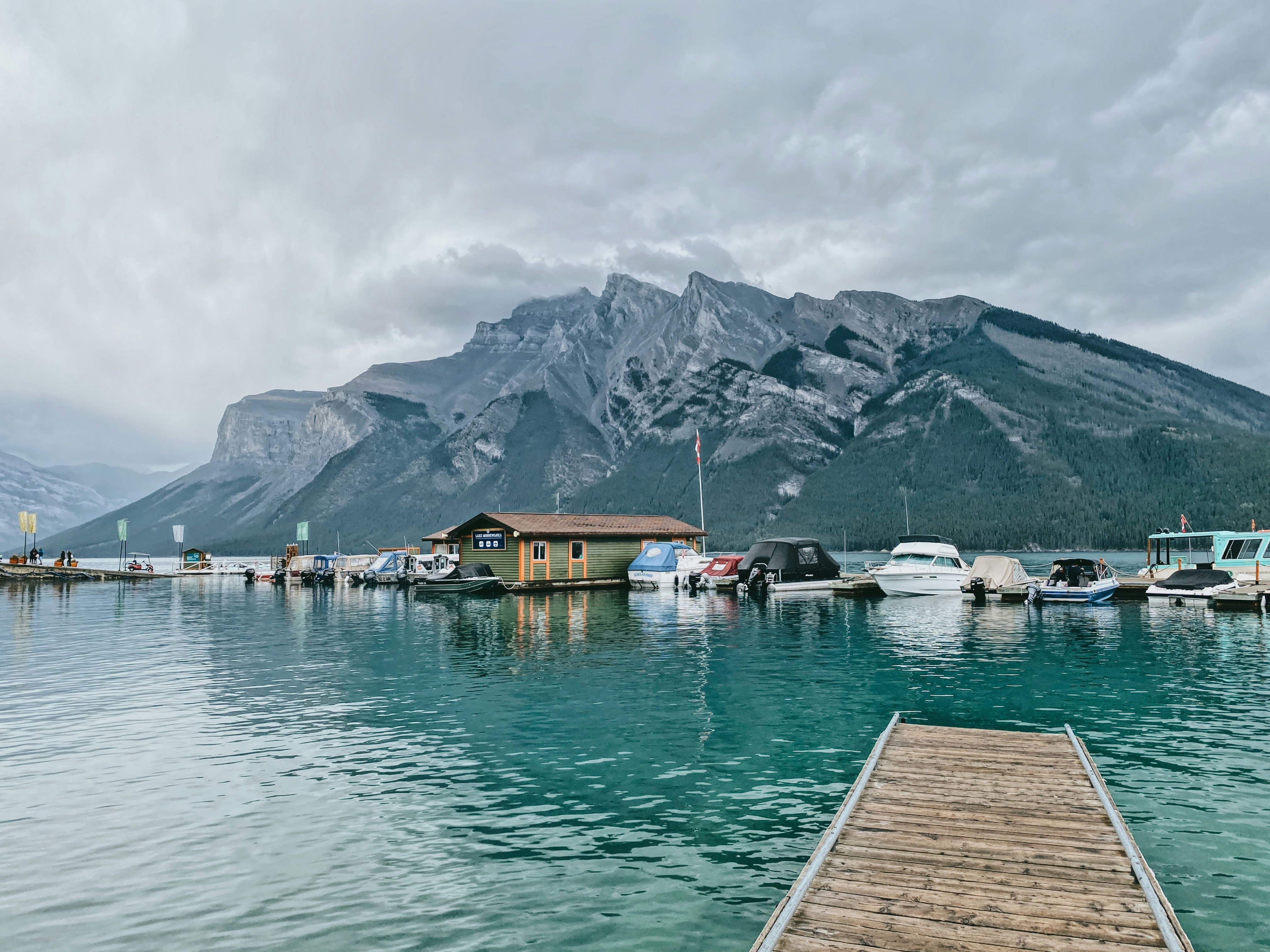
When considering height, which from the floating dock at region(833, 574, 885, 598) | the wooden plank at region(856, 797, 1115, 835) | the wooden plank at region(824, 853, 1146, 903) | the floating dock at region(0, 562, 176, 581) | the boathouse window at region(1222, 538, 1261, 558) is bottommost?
the floating dock at region(833, 574, 885, 598)

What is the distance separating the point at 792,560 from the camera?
62.4 m

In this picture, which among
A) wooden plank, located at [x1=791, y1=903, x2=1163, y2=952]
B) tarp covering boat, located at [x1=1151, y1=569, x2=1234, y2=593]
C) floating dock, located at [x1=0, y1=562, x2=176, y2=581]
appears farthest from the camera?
floating dock, located at [x1=0, y1=562, x2=176, y2=581]

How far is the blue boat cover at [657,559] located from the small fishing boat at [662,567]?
0.09ft

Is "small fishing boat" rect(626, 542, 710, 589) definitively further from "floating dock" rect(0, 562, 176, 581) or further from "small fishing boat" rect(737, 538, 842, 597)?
"floating dock" rect(0, 562, 176, 581)

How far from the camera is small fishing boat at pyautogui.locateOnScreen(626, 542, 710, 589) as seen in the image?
66.9m

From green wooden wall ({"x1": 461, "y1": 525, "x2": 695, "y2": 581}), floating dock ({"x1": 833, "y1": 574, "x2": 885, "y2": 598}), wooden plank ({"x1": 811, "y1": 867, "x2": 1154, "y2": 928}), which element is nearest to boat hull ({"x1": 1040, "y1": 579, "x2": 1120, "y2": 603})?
floating dock ({"x1": 833, "y1": 574, "x2": 885, "y2": 598})

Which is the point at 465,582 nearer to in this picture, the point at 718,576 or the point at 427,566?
the point at 718,576

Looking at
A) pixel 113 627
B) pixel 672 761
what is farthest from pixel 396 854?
pixel 113 627

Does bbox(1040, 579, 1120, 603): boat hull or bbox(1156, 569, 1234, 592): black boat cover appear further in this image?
bbox(1040, 579, 1120, 603): boat hull

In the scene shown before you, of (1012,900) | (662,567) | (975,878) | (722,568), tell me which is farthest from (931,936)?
(662,567)

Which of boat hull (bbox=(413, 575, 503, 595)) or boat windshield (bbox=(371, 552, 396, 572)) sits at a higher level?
boat windshield (bbox=(371, 552, 396, 572))

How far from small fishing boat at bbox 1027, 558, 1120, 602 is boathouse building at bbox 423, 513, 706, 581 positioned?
31340mm

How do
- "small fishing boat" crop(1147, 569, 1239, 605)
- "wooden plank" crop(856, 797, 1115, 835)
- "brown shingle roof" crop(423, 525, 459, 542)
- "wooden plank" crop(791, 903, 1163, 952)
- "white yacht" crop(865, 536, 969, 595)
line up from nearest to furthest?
"wooden plank" crop(791, 903, 1163, 952), "wooden plank" crop(856, 797, 1115, 835), "small fishing boat" crop(1147, 569, 1239, 605), "white yacht" crop(865, 536, 969, 595), "brown shingle roof" crop(423, 525, 459, 542)

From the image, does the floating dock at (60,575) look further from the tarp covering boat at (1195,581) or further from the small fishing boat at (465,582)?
the tarp covering boat at (1195,581)
